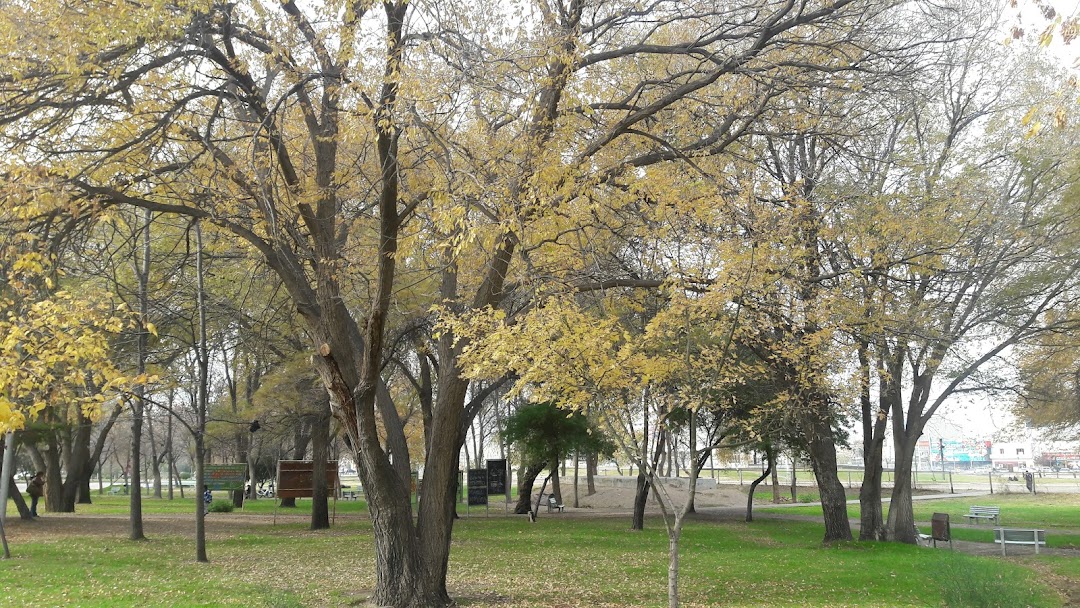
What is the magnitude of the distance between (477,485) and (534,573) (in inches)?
591

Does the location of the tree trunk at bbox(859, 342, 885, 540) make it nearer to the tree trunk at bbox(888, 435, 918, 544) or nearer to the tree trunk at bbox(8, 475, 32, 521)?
the tree trunk at bbox(888, 435, 918, 544)

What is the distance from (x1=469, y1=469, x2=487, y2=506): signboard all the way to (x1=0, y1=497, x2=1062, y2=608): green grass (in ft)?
26.2

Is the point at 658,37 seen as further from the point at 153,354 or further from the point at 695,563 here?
the point at 153,354

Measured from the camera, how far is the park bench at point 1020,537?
16.4 m

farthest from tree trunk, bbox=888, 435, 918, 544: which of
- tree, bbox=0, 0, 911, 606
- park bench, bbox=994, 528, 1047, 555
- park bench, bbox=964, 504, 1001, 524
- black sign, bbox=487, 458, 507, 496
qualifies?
black sign, bbox=487, 458, 507, 496

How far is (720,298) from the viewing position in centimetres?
796

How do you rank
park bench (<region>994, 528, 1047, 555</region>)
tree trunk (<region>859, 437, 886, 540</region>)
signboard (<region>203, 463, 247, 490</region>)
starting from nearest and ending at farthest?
park bench (<region>994, 528, 1047, 555</region>) < tree trunk (<region>859, 437, 886, 540</region>) < signboard (<region>203, 463, 247, 490</region>)

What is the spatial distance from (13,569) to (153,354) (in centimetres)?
697

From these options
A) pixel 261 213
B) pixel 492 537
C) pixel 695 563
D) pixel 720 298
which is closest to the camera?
pixel 720 298

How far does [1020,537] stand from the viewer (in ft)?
55.0

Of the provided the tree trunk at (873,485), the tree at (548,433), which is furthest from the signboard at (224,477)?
the tree trunk at (873,485)

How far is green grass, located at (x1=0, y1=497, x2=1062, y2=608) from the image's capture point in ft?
32.0

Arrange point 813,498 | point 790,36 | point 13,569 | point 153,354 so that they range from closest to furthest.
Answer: point 790,36 → point 13,569 → point 153,354 → point 813,498

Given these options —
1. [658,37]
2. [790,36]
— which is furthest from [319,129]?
[790,36]
